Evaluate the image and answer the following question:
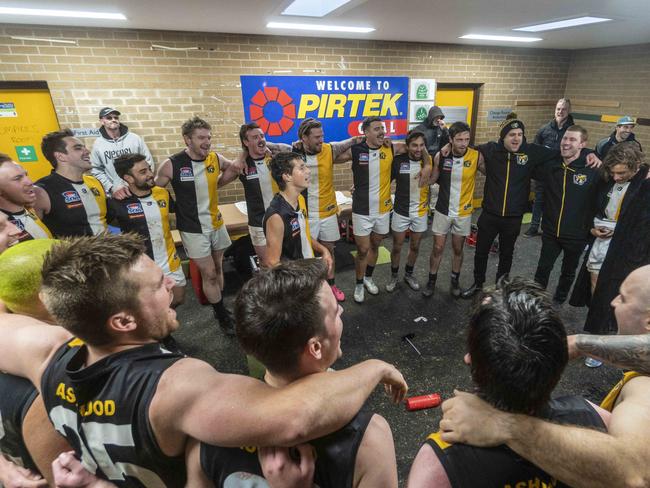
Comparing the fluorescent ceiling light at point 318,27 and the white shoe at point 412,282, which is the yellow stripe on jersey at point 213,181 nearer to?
the fluorescent ceiling light at point 318,27

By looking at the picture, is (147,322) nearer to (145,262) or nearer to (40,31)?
(145,262)

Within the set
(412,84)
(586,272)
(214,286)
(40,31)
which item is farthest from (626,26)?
(40,31)

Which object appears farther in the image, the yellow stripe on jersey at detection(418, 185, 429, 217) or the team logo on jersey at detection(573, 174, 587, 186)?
the yellow stripe on jersey at detection(418, 185, 429, 217)

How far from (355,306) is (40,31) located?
4.66 m

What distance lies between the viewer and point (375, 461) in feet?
2.93

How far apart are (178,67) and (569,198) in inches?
186

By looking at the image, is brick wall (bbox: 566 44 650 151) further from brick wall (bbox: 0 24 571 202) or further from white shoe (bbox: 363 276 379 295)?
white shoe (bbox: 363 276 379 295)

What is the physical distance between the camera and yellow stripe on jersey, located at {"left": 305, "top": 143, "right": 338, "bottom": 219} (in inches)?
152

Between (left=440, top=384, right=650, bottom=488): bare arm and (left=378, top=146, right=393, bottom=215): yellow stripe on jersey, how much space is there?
3.19 meters

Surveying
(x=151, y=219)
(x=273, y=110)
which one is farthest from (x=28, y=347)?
(x=273, y=110)

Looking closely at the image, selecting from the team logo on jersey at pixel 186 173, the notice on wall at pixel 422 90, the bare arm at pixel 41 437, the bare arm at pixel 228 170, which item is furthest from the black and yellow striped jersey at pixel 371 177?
the bare arm at pixel 41 437

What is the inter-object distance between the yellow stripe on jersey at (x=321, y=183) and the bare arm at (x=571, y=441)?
3209 millimetres

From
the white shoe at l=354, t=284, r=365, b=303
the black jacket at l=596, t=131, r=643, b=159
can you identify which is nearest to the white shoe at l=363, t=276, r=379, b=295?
the white shoe at l=354, t=284, r=365, b=303

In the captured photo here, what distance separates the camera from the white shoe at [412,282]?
4121mm
